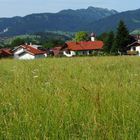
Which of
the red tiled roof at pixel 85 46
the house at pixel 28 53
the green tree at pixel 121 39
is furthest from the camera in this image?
the red tiled roof at pixel 85 46

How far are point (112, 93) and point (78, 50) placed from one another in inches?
4560

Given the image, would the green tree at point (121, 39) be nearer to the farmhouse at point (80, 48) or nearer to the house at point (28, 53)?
the house at point (28, 53)

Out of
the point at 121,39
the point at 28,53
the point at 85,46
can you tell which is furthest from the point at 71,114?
the point at 85,46

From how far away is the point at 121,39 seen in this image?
9150 cm

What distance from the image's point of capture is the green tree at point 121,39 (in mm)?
90062

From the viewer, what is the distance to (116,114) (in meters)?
4.23

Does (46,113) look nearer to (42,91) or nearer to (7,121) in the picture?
(7,121)

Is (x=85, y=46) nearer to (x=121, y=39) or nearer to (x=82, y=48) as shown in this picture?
(x=82, y=48)

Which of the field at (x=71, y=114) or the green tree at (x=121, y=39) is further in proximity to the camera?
the green tree at (x=121, y=39)

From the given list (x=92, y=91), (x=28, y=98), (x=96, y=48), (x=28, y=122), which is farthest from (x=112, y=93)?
(x=96, y=48)

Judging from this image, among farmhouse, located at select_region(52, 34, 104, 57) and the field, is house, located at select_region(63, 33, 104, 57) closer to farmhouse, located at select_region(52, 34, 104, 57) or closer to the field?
farmhouse, located at select_region(52, 34, 104, 57)

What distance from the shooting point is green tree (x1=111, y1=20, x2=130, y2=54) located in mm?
90062

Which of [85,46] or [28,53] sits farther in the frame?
[85,46]

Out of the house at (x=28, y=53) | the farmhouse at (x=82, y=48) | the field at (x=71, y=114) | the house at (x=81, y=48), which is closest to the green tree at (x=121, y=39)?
the house at (x=28, y=53)
